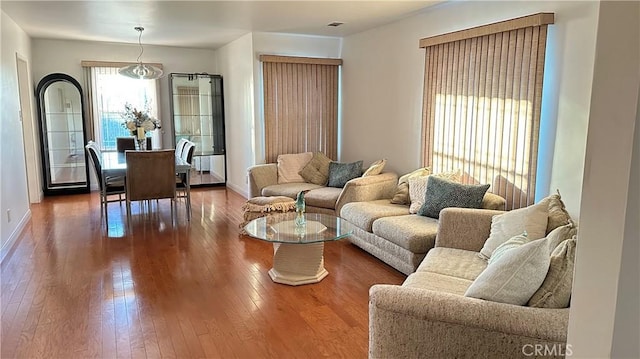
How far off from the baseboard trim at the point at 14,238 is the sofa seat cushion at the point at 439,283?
367 centimetres

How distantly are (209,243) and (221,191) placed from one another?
302cm

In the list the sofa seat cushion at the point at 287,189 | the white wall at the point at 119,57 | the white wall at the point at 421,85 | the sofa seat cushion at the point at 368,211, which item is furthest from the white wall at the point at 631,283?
the white wall at the point at 119,57

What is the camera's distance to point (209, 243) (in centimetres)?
455

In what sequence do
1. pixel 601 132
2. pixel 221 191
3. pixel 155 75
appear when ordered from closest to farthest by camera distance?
pixel 601 132 < pixel 155 75 < pixel 221 191

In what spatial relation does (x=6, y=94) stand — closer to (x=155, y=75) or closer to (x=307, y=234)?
(x=155, y=75)

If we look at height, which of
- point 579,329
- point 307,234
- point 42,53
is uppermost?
point 42,53

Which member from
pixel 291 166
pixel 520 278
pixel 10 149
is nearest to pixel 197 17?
pixel 291 166

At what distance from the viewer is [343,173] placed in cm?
548

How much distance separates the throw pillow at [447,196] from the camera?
3600 millimetres

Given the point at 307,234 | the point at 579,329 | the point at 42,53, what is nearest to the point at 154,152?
the point at 307,234

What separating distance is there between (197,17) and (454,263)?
392cm

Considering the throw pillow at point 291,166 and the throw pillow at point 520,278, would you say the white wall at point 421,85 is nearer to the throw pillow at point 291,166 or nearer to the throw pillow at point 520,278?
the throw pillow at point 291,166

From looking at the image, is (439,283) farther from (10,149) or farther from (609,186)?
(10,149)

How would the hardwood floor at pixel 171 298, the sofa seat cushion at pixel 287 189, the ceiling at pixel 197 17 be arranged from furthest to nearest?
1. the sofa seat cushion at pixel 287 189
2. the ceiling at pixel 197 17
3. the hardwood floor at pixel 171 298
